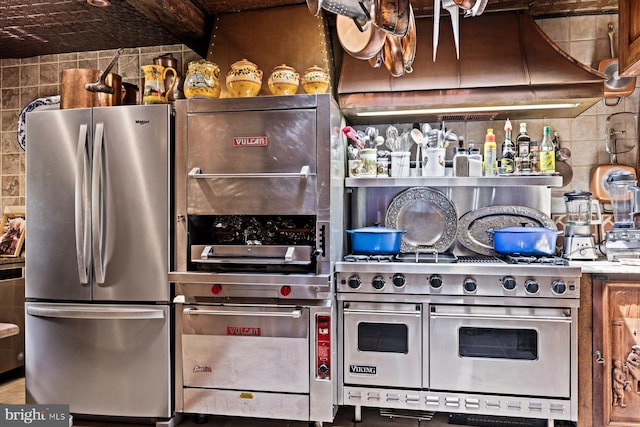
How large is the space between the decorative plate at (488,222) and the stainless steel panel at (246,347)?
1.27 meters

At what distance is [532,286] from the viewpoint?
2.32 metres

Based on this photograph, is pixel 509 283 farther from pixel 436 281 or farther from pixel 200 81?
pixel 200 81

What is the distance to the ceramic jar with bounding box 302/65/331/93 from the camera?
2539 mm

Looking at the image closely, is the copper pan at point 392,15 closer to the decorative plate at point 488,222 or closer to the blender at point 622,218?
the decorative plate at point 488,222

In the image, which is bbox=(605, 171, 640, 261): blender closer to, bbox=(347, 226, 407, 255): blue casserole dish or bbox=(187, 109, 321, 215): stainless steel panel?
bbox=(347, 226, 407, 255): blue casserole dish

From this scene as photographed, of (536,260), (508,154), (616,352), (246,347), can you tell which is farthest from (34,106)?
(616,352)

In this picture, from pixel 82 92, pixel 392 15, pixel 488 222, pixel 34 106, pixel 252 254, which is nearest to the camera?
pixel 392 15

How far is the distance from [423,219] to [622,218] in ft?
4.00

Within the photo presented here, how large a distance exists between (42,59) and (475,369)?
3913mm

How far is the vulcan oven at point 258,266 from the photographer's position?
7.79 feet

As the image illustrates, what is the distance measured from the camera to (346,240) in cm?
293

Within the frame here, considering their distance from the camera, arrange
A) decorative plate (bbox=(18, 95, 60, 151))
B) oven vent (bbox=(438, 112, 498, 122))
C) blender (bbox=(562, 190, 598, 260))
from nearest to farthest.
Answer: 1. blender (bbox=(562, 190, 598, 260))
2. oven vent (bbox=(438, 112, 498, 122))
3. decorative plate (bbox=(18, 95, 60, 151))

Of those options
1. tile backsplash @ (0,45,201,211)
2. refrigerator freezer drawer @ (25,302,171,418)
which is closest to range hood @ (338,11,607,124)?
refrigerator freezer drawer @ (25,302,171,418)

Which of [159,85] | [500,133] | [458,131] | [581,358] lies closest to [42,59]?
[159,85]
